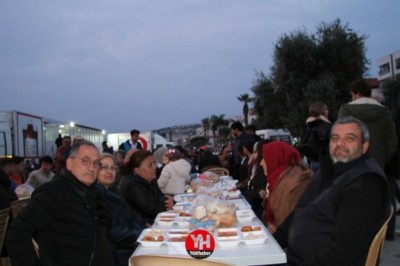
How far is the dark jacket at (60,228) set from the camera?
264 cm

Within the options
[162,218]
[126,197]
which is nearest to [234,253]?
[162,218]

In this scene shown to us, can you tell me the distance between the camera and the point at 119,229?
381 cm

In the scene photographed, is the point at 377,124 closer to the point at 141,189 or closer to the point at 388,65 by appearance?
the point at 141,189

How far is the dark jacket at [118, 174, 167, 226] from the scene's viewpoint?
481 cm

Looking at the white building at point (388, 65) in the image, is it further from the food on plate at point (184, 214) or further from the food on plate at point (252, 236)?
the food on plate at point (252, 236)

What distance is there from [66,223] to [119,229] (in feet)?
3.10

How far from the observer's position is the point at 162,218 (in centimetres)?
398

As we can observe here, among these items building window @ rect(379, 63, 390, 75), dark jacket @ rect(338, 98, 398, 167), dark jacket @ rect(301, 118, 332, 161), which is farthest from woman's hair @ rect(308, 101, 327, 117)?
building window @ rect(379, 63, 390, 75)

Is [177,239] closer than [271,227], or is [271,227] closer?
[177,239]


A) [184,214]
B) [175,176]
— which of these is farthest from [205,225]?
[175,176]

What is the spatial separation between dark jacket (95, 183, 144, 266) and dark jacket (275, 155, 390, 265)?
1.61 m

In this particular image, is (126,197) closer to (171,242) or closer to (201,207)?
(201,207)

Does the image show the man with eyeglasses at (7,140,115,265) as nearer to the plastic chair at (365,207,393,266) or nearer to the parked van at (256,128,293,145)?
the plastic chair at (365,207,393,266)

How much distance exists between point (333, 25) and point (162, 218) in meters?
21.1
